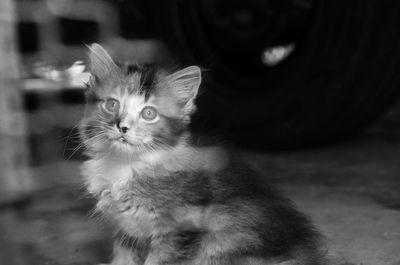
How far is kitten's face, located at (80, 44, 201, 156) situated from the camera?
6.98 feet

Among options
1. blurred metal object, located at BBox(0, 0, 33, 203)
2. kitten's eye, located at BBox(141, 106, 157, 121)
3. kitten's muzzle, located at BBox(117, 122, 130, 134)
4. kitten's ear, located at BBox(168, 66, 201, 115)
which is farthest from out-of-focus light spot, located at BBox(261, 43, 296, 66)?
blurred metal object, located at BBox(0, 0, 33, 203)

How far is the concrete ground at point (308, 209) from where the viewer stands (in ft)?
6.80

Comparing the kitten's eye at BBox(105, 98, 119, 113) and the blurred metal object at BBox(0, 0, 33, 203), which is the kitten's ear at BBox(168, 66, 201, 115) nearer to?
the kitten's eye at BBox(105, 98, 119, 113)

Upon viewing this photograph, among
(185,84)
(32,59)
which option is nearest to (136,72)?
(185,84)

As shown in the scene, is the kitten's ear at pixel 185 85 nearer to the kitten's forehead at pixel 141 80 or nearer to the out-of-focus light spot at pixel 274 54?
the kitten's forehead at pixel 141 80

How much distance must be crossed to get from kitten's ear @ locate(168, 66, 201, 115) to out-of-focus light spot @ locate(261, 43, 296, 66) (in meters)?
1.59

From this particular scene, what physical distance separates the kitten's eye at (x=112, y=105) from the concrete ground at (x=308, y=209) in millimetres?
284

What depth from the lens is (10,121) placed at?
166 centimetres

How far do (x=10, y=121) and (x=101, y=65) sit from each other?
638 millimetres

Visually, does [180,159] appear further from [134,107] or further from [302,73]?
[302,73]

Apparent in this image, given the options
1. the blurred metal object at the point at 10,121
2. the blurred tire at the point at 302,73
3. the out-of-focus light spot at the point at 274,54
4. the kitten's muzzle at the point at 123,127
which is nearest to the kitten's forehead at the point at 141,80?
the kitten's muzzle at the point at 123,127

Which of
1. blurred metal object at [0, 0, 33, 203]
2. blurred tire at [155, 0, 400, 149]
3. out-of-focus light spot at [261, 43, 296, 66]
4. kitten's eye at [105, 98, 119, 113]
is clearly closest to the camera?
blurred metal object at [0, 0, 33, 203]

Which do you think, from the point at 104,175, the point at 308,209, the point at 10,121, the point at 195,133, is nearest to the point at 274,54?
the point at 308,209

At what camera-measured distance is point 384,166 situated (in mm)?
3557
